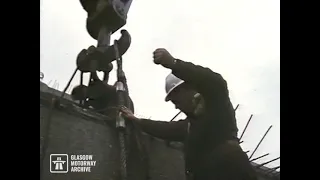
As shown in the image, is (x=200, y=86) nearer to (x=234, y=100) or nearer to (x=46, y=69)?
(x=234, y=100)

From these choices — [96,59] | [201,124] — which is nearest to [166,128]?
[201,124]

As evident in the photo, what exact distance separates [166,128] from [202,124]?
0.23 metres

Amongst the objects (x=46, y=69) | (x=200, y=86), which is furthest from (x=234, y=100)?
(x=46, y=69)

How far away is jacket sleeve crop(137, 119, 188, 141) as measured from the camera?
433 cm

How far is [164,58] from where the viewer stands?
14.3 ft

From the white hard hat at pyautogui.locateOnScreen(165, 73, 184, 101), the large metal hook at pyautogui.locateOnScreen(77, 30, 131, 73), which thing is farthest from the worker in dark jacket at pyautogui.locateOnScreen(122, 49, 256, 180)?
the large metal hook at pyautogui.locateOnScreen(77, 30, 131, 73)

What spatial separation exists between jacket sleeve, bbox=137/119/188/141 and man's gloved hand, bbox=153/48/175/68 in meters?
0.37

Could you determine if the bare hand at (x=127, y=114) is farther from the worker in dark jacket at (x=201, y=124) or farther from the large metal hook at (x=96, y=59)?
the large metal hook at (x=96, y=59)

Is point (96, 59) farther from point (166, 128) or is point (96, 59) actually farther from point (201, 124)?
point (201, 124)

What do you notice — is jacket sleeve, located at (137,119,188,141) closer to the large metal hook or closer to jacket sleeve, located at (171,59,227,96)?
jacket sleeve, located at (171,59,227,96)

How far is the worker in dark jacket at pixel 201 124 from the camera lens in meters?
4.28

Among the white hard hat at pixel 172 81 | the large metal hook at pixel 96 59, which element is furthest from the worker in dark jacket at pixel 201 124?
the large metal hook at pixel 96 59
